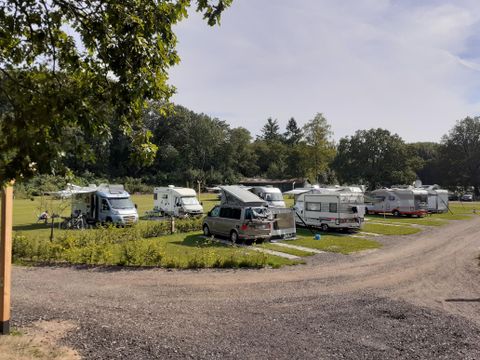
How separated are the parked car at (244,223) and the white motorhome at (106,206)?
738cm

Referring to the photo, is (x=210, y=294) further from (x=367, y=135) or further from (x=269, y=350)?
(x=367, y=135)

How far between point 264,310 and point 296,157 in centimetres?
7389

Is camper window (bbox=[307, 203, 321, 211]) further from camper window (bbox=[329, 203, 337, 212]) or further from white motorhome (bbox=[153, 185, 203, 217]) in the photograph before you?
white motorhome (bbox=[153, 185, 203, 217])

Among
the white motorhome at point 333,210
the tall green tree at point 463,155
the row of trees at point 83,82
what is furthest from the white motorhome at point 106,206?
the tall green tree at point 463,155

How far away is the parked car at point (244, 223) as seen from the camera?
18.2 meters

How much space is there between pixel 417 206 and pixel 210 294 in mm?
29316

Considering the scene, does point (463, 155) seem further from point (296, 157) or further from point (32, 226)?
point (32, 226)

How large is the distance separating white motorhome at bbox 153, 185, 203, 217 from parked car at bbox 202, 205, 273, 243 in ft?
31.4

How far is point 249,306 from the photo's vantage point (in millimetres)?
9102

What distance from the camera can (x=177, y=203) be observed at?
29.8m

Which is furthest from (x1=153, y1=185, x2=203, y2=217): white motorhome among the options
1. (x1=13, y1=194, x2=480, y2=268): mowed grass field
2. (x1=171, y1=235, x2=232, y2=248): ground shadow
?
(x1=171, y1=235, x2=232, y2=248): ground shadow

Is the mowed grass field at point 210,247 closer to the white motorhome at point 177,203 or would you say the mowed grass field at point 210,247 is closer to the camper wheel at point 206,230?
the camper wheel at point 206,230

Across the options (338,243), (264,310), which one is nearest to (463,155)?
→ (338,243)

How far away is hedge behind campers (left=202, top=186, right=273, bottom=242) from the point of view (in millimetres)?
18266
